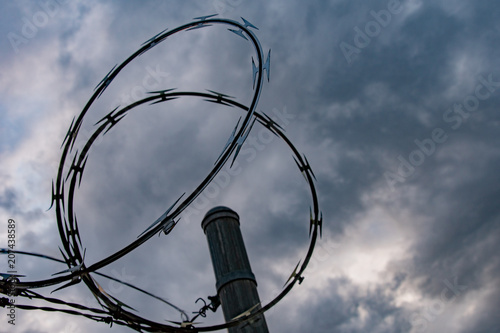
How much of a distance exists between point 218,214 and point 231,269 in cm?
84

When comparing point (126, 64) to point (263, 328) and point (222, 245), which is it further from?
point (263, 328)

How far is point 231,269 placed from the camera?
5129 millimetres

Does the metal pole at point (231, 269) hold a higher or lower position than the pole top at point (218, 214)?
lower

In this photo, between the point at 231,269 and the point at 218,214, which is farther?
the point at 218,214

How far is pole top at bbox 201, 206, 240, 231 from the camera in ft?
18.7

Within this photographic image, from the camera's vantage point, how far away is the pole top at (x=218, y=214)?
5695 millimetres

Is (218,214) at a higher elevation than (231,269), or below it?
higher

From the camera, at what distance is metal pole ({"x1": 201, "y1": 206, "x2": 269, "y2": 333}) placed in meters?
4.93

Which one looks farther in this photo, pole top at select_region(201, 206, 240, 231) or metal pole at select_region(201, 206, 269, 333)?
pole top at select_region(201, 206, 240, 231)

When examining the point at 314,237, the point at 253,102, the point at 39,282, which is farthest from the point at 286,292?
the point at 39,282

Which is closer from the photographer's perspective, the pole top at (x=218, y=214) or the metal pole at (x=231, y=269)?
the metal pole at (x=231, y=269)

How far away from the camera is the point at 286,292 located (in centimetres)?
628

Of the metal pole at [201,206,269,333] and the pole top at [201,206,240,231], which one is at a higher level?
the pole top at [201,206,240,231]

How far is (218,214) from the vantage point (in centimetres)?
570
